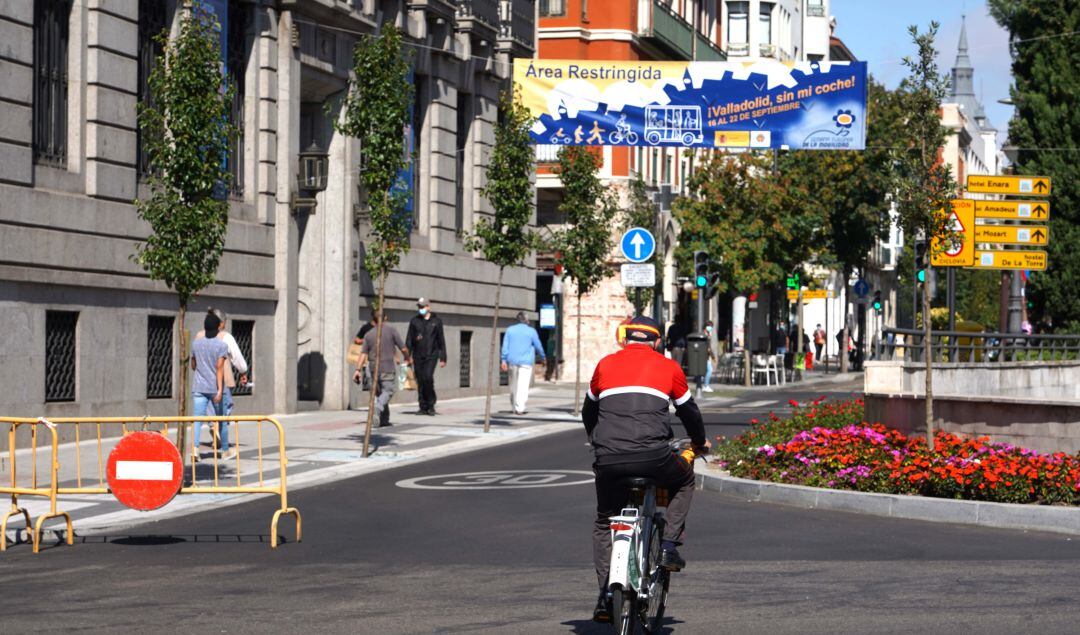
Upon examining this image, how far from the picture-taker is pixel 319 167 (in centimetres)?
2923

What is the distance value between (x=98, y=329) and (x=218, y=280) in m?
→ 3.74

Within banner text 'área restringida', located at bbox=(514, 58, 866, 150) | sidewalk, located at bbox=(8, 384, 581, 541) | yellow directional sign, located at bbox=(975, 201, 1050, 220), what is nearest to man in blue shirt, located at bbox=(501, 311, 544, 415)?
sidewalk, located at bbox=(8, 384, 581, 541)

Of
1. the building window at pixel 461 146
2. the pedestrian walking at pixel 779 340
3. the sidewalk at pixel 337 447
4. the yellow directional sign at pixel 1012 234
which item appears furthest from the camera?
the pedestrian walking at pixel 779 340

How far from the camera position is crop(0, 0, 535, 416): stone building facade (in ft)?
71.0

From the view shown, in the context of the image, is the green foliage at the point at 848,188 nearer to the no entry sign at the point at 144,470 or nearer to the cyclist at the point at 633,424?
the no entry sign at the point at 144,470

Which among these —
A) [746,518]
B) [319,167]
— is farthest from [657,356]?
[319,167]

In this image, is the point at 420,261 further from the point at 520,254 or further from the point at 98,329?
the point at 98,329

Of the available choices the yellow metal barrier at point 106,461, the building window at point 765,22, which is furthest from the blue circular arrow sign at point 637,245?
the building window at point 765,22

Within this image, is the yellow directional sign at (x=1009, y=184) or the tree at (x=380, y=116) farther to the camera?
the yellow directional sign at (x=1009, y=184)

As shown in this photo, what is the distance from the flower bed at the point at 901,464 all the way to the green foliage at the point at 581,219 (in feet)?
40.5

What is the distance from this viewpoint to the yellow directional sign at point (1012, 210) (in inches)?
1449

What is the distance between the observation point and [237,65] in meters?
27.8

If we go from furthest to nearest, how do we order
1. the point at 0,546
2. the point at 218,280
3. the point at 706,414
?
the point at 706,414, the point at 218,280, the point at 0,546

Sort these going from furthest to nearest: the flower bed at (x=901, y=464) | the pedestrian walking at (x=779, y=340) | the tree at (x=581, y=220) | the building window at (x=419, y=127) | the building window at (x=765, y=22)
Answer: the building window at (x=765, y=22) < the pedestrian walking at (x=779, y=340) < the building window at (x=419, y=127) < the tree at (x=581, y=220) < the flower bed at (x=901, y=464)
